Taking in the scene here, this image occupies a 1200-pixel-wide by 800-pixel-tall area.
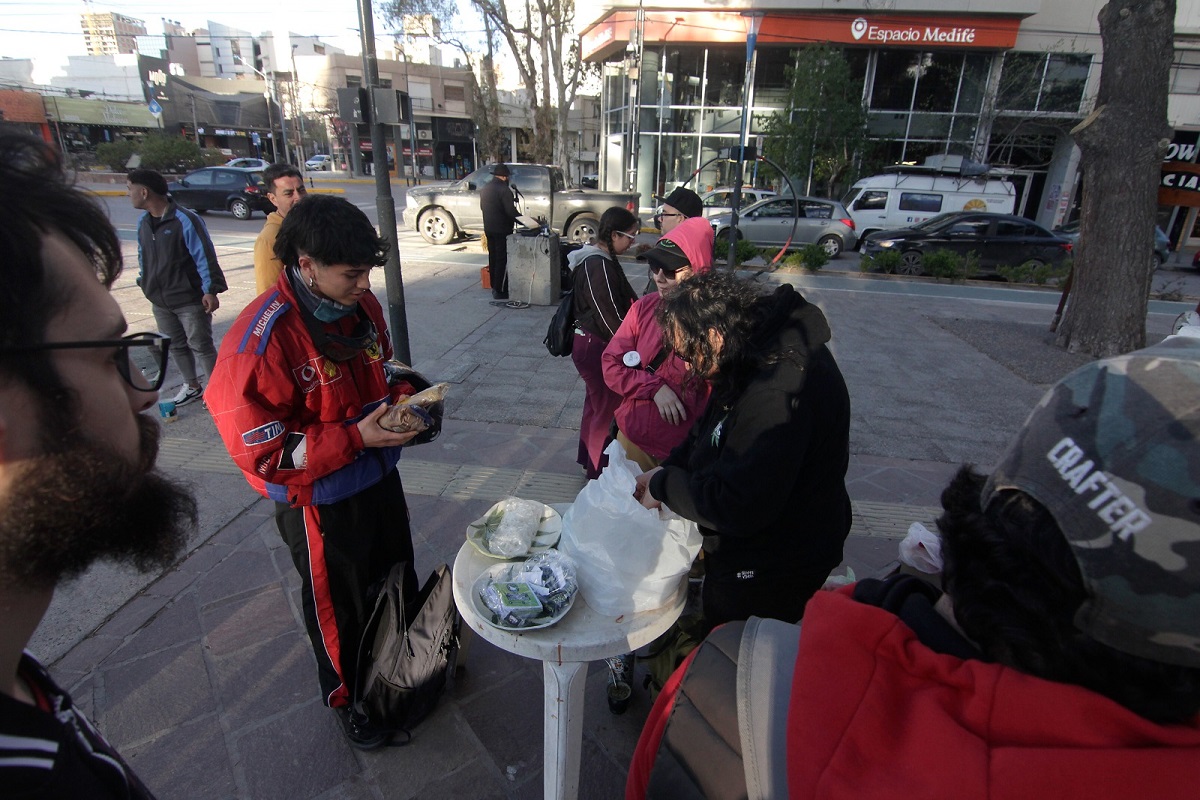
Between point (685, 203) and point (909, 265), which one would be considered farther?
point (909, 265)

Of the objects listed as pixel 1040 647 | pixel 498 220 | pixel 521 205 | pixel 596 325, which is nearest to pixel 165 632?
pixel 596 325

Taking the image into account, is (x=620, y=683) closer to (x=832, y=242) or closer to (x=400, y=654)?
(x=400, y=654)

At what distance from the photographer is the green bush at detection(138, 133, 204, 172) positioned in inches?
1117

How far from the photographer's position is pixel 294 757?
2213 millimetres

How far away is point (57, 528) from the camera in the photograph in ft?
2.71

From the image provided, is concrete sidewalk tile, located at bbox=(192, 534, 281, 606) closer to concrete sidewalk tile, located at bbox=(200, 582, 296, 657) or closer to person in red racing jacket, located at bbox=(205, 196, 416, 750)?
concrete sidewalk tile, located at bbox=(200, 582, 296, 657)

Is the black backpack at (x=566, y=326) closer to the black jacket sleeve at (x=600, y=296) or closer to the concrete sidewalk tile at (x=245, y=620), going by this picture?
the black jacket sleeve at (x=600, y=296)

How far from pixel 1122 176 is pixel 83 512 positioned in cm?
960

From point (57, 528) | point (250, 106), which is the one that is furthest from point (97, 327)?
point (250, 106)

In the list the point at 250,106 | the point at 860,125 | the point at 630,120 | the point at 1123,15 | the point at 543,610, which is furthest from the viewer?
the point at 250,106

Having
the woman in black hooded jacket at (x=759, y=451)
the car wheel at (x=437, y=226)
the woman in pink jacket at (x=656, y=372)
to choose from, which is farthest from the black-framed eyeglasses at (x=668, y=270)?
the car wheel at (x=437, y=226)

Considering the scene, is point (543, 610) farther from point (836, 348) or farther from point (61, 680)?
point (836, 348)

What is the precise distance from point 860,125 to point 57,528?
22.7m

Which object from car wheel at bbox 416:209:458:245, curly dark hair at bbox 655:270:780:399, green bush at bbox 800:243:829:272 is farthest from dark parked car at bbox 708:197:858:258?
curly dark hair at bbox 655:270:780:399
